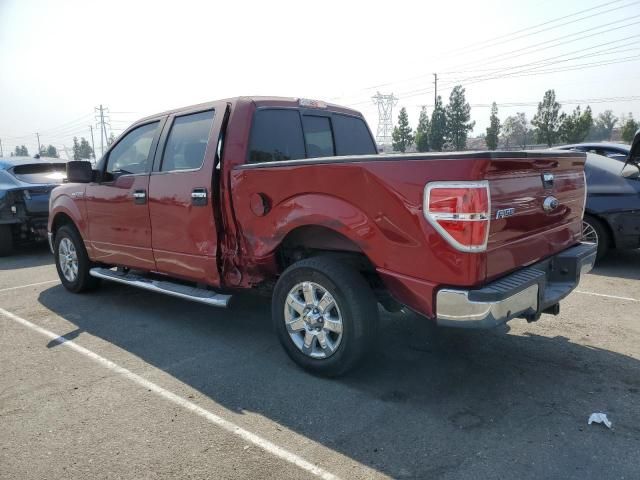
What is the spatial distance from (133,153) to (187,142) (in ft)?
3.21

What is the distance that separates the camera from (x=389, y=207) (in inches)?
123

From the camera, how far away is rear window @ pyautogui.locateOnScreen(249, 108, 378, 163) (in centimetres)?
432

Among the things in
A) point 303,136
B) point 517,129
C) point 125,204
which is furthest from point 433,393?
point 517,129

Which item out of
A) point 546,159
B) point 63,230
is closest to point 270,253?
point 546,159

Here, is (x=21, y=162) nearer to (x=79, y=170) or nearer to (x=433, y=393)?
(x=79, y=170)

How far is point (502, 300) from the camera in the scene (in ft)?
9.56

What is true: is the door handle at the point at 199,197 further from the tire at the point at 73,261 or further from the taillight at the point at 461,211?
the tire at the point at 73,261

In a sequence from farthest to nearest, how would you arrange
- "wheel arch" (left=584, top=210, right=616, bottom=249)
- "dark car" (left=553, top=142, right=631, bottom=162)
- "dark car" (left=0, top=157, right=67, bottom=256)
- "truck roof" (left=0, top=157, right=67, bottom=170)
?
"truck roof" (left=0, top=157, right=67, bottom=170) → "dark car" (left=0, top=157, right=67, bottom=256) → "dark car" (left=553, top=142, right=631, bottom=162) → "wheel arch" (left=584, top=210, right=616, bottom=249)

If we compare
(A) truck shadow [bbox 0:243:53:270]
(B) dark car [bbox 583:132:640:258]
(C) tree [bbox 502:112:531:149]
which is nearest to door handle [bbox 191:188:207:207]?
(B) dark car [bbox 583:132:640:258]

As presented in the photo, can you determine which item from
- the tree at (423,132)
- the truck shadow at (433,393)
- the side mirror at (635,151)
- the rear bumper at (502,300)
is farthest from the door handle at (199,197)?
the tree at (423,132)

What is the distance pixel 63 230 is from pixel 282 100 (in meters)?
3.45

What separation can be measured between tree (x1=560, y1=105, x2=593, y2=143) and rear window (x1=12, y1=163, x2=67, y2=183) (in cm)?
5250

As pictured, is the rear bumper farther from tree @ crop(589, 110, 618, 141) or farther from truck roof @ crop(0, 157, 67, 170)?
tree @ crop(589, 110, 618, 141)

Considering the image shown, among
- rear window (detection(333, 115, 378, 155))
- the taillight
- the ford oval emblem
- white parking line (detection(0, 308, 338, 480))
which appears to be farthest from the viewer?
rear window (detection(333, 115, 378, 155))
